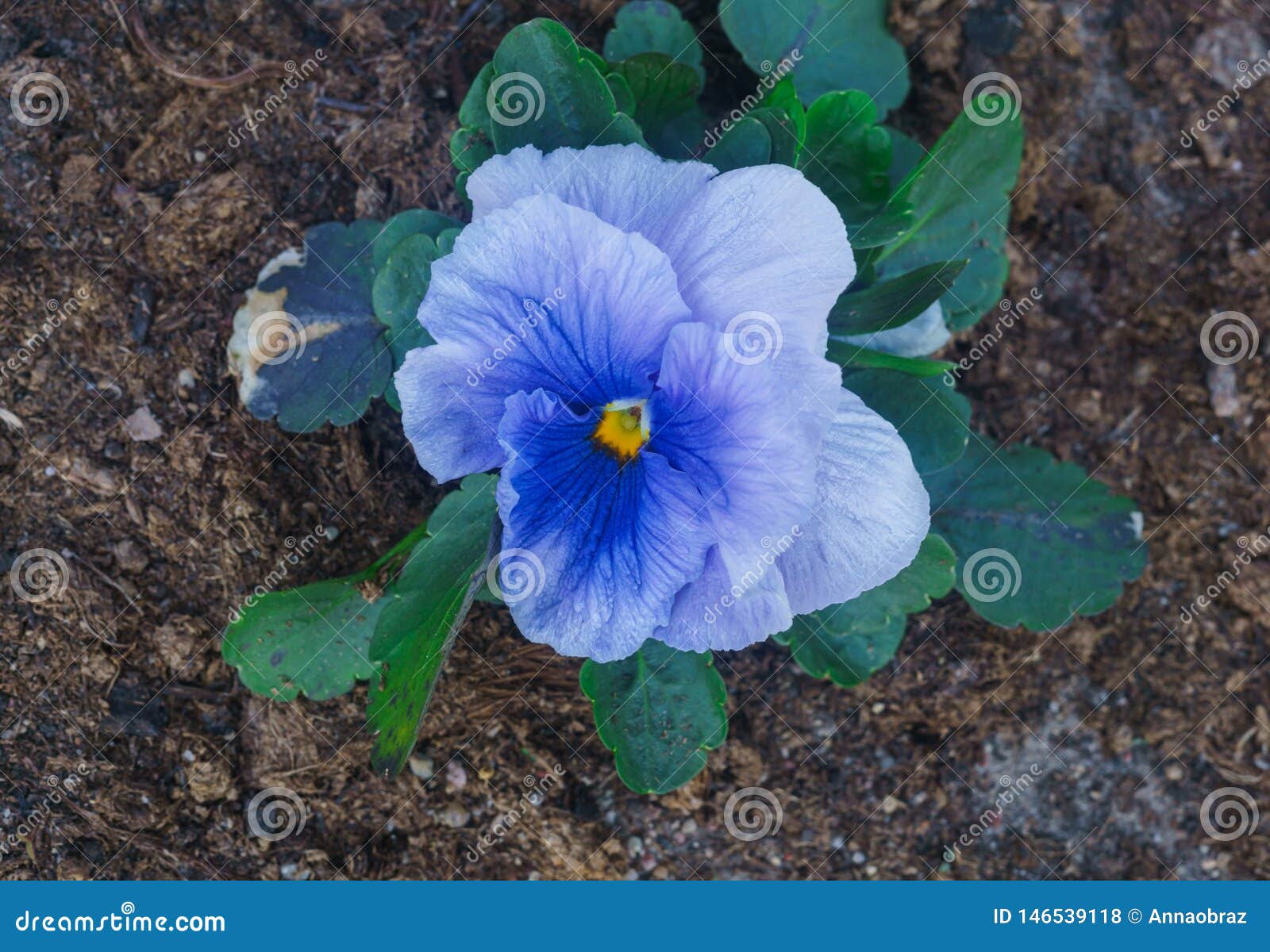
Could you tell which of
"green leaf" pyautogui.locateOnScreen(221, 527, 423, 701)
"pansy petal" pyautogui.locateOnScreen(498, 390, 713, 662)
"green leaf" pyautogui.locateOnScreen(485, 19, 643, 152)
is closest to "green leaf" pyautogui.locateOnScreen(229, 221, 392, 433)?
"green leaf" pyautogui.locateOnScreen(221, 527, 423, 701)

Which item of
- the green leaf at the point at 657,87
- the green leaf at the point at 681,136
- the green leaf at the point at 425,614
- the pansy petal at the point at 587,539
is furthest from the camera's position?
the green leaf at the point at 681,136

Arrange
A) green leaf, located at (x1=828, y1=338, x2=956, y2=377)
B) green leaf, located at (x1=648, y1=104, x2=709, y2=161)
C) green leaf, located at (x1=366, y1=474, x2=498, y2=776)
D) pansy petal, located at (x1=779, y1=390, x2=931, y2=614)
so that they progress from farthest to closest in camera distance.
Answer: green leaf, located at (x1=648, y1=104, x2=709, y2=161) → green leaf, located at (x1=828, y1=338, x2=956, y2=377) → green leaf, located at (x1=366, y1=474, x2=498, y2=776) → pansy petal, located at (x1=779, y1=390, x2=931, y2=614)

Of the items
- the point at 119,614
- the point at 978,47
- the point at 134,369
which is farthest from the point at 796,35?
the point at 119,614

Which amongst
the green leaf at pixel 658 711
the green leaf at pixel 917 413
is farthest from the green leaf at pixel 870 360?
the green leaf at pixel 658 711

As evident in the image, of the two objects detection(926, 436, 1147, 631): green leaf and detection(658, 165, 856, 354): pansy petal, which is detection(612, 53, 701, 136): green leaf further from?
detection(926, 436, 1147, 631): green leaf

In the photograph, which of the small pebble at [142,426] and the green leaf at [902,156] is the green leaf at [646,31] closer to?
the green leaf at [902,156]

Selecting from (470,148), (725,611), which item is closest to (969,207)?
(470,148)
